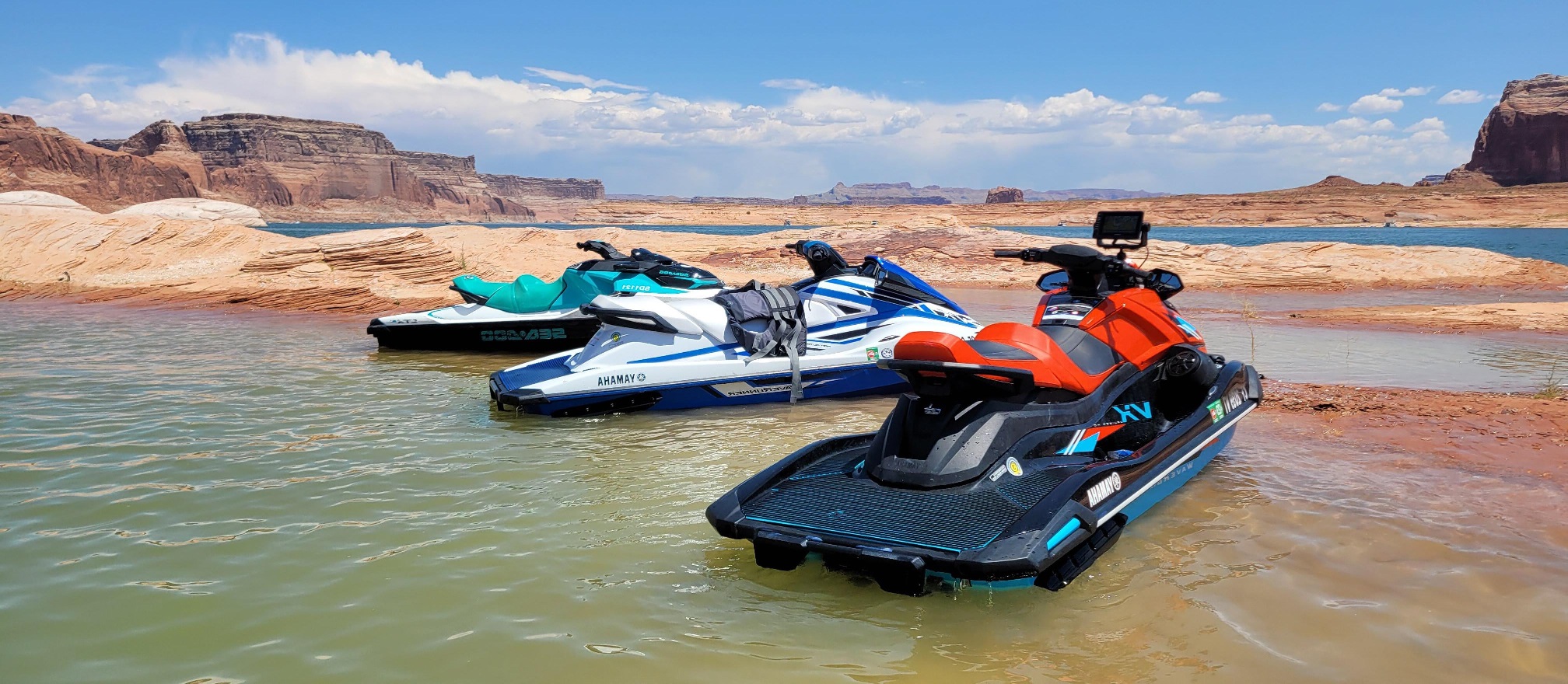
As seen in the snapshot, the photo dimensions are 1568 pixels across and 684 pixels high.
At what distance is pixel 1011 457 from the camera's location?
3.93m

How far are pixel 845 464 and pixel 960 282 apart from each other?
17.3 meters

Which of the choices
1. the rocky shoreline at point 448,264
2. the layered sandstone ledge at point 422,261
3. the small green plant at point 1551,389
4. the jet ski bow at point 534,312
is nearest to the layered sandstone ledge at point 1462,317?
the rocky shoreline at point 448,264

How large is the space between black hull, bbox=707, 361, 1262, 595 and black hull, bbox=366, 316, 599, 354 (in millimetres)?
6267

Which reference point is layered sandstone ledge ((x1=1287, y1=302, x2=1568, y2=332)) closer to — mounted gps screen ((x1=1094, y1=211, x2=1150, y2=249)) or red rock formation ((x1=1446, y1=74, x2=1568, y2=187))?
mounted gps screen ((x1=1094, y1=211, x2=1150, y2=249))

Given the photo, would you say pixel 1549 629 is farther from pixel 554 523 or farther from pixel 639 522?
pixel 554 523

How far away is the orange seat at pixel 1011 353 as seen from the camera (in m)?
3.93

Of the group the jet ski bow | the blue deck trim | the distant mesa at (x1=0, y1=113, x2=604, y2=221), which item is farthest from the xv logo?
the distant mesa at (x1=0, y1=113, x2=604, y2=221)

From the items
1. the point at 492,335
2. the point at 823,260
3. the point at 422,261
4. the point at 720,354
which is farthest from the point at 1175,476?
the point at 422,261

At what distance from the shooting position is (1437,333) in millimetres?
11930

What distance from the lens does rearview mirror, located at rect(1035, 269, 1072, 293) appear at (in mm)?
5660

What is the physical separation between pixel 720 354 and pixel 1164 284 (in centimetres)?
328

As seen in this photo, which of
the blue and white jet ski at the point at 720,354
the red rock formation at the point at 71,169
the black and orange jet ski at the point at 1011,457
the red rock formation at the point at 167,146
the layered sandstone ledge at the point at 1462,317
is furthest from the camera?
the red rock formation at the point at 167,146

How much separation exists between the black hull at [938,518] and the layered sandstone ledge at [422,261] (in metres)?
12.8

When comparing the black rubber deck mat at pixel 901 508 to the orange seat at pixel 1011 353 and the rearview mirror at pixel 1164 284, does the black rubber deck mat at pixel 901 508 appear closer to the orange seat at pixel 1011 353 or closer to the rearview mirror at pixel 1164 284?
the orange seat at pixel 1011 353
